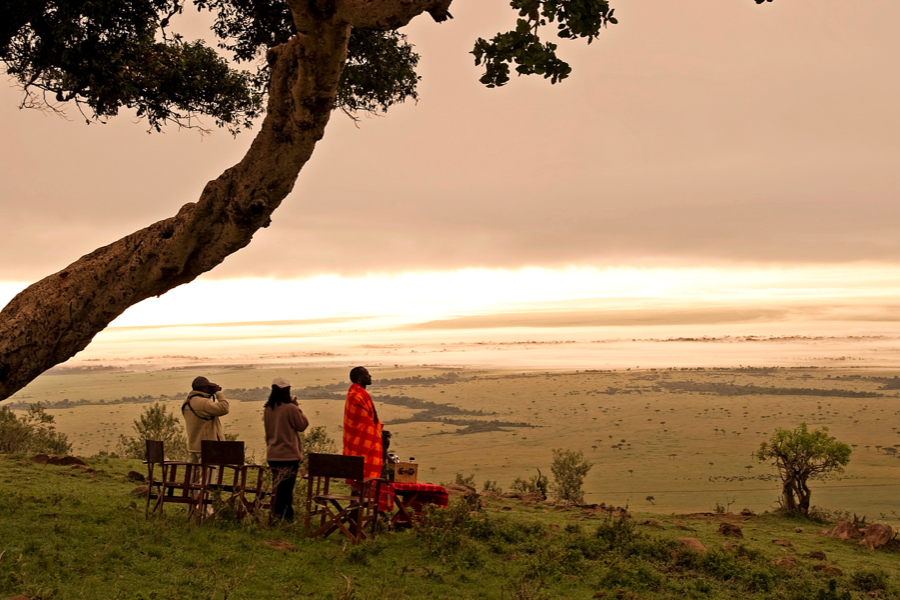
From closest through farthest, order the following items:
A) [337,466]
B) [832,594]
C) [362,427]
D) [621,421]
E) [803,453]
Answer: [832,594], [337,466], [362,427], [803,453], [621,421]

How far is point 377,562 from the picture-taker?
7.73m

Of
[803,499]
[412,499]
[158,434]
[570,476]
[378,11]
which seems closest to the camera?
[378,11]

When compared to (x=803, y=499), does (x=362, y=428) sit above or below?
above

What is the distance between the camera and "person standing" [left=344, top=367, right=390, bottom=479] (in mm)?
8859

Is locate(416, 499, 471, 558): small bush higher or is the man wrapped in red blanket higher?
the man wrapped in red blanket

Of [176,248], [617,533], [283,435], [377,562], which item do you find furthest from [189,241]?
[617,533]

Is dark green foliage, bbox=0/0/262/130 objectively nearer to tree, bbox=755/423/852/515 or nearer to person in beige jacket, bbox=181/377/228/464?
person in beige jacket, bbox=181/377/228/464

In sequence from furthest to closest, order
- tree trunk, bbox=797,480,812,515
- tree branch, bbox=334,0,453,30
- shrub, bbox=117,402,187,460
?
1. shrub, bbox=117,402,187,460
2. tree trunk, bbox=797,480,812,515
3. tree branch, bbox=334,0,453,30

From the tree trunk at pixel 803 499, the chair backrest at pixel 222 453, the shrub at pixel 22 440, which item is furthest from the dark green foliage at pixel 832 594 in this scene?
the shrub at pixel 22 440

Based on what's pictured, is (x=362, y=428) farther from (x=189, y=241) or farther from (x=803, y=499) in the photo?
(x=803, y=499)

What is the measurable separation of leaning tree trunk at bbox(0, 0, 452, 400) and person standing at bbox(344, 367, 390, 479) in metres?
2.46

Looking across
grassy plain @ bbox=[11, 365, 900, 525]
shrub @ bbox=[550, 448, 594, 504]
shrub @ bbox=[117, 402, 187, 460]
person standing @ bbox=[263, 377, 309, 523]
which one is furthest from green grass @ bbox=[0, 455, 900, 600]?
shrub @ bbox=[117, 402, 187, 460]

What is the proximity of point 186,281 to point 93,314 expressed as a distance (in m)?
0.96

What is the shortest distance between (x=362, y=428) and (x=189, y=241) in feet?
10.4
